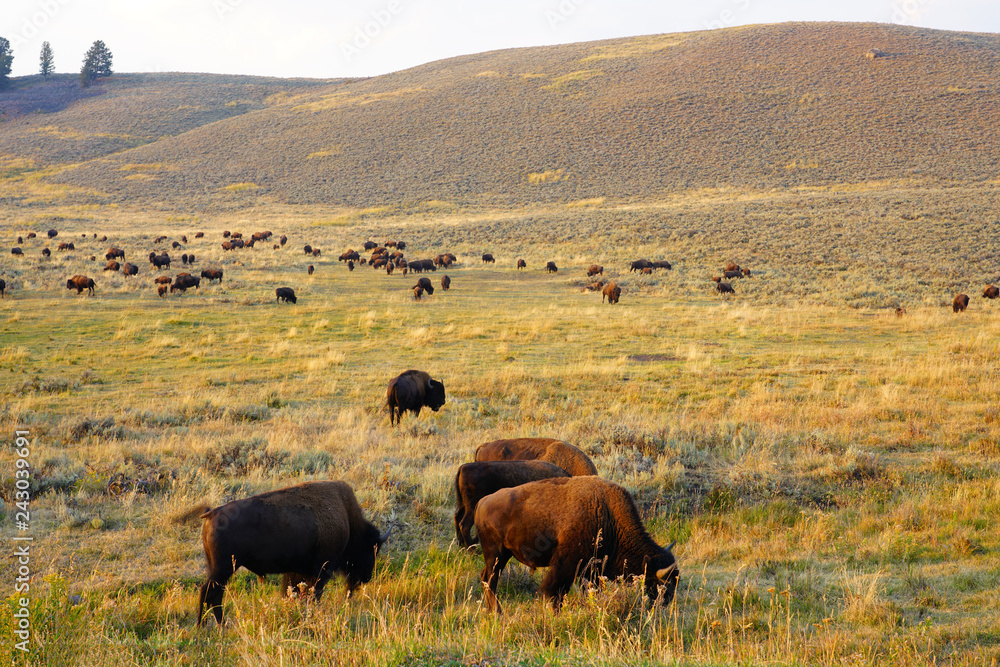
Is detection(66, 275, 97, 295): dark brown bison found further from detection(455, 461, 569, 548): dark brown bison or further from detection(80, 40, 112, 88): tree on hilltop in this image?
detection(80, 40, 112, 88): tree on hilltop

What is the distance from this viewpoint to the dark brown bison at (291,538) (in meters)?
5.02

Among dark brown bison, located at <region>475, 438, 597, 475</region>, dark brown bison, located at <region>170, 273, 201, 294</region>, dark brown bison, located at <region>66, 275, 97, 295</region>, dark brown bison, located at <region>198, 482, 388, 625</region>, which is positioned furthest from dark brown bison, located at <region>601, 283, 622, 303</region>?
dark brown bison, located at <region>198, 482, 388, 625</region>

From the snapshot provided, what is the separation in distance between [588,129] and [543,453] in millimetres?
78220

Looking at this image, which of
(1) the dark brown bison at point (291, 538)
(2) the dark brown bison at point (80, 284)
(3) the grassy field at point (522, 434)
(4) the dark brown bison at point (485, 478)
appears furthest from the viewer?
(2) the dark brown bison at point (80, 284)

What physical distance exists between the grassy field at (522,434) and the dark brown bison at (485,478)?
0.38m

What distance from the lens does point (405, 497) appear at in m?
8.09

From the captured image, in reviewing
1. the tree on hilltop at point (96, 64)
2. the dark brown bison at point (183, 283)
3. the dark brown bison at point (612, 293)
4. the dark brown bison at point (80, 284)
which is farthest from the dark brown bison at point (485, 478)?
the tree on hilltop at point (96, 64)

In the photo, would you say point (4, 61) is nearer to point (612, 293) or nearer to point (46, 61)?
point (46, 61)

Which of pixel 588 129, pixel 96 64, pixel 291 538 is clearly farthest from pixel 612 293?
pixel 96 64

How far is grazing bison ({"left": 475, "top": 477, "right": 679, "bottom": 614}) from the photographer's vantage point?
17.6ft

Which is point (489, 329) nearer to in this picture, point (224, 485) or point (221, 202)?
point (224, 485)

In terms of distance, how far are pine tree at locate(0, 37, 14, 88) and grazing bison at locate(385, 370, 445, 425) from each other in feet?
453

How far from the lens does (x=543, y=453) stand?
25.0 feet

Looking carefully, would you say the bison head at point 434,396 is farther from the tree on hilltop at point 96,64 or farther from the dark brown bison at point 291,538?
the tree on hilltop at point 96,64
